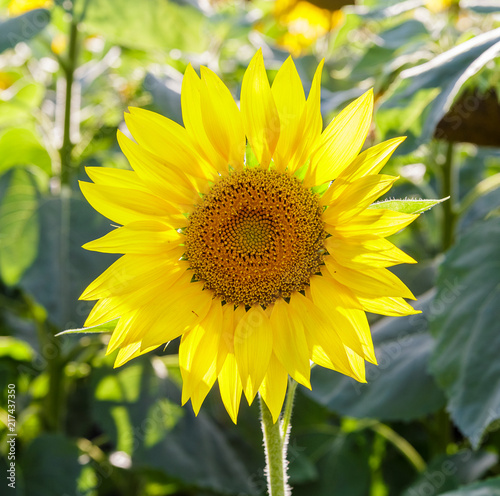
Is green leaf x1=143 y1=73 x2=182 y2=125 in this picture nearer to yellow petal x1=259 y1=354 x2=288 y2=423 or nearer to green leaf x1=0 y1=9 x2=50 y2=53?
green leaf x1=0 y1=9 x2=50 y2=53

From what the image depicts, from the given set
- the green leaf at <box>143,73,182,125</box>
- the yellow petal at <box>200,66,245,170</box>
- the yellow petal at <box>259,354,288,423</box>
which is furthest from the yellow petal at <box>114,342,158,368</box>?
the green leaf at <box>143,73,182,125</box>

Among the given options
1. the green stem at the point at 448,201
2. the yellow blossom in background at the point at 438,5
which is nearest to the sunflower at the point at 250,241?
the green stem at the point at 448,201

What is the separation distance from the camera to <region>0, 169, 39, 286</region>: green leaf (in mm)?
1254

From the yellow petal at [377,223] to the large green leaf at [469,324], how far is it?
1.39ft

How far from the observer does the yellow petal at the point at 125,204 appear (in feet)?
2.16

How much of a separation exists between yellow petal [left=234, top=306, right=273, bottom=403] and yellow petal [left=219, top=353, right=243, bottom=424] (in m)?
0.02

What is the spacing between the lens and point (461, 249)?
3.42 feet

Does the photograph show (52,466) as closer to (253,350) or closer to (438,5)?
(253,350)

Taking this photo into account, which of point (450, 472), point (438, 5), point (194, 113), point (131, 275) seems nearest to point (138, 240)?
point (131, 275)

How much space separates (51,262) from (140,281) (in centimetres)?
65

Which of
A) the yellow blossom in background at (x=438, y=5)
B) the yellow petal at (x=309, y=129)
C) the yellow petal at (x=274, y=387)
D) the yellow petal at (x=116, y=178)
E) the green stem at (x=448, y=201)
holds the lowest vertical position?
the yellow petal at (x=274, y=387)

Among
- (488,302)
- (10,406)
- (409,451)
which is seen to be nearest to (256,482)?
(409,451)

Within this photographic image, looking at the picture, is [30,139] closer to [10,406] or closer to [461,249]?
[10,406]

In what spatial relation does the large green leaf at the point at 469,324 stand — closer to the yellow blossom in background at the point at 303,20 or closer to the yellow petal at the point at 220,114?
the yellow petal at the point at 220,114
